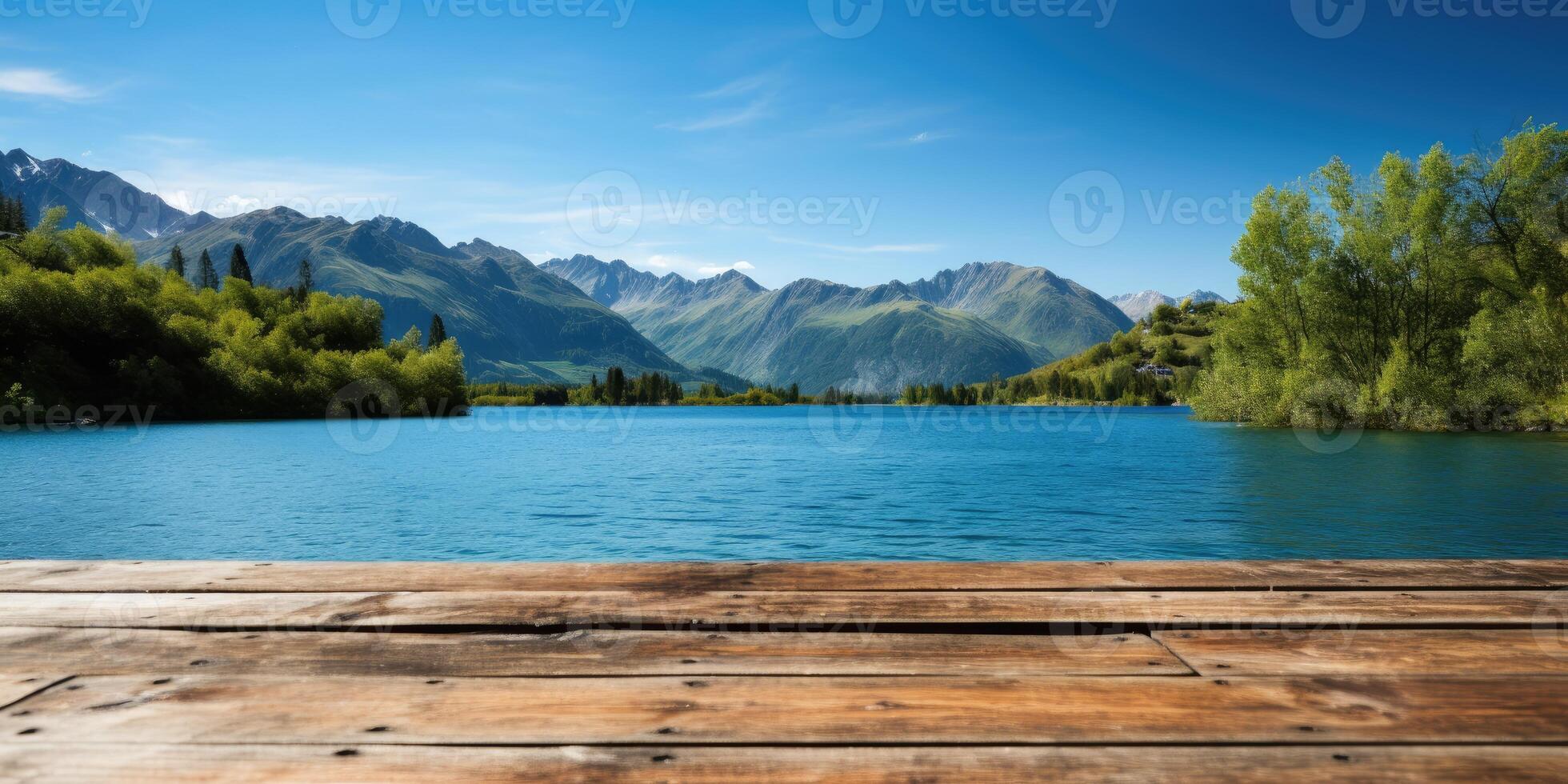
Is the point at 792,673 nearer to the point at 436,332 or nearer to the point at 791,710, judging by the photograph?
the point at 791,710

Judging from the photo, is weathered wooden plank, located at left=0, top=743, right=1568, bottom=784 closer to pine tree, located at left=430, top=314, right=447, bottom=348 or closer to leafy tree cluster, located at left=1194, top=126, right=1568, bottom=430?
leafy tree cluster, located at left=1194, top=126, right=1568, bottom=430

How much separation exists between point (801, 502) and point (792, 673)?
26669 millimetres

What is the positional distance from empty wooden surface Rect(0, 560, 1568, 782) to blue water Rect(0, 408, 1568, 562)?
14.9 m

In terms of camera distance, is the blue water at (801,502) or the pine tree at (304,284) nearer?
the blue water at (801,502)

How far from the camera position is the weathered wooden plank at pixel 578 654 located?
293cm

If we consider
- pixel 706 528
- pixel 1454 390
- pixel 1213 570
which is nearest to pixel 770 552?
pixel 706 528

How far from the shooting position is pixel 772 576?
4.12m

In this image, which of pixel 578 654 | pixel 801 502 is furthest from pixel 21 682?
pixel 801 502

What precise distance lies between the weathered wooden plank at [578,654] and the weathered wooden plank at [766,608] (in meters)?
0.10

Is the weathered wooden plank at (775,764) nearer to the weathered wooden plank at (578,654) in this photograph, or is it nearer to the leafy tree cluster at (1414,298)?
the weathered wooden plank at (578,654)

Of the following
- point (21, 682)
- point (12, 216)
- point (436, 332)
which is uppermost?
point (12, 216)

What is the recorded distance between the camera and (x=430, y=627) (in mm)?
3361

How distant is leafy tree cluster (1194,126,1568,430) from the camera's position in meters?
50.4

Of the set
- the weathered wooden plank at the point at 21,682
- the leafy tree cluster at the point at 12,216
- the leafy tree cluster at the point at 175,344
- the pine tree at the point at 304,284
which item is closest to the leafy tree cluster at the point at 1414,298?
the weathered wooden plank at the point at 21,682
